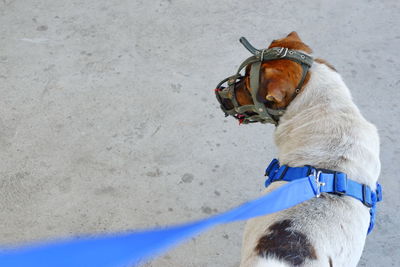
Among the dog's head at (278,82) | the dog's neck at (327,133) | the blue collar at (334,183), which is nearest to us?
the blue collar at (334,183)

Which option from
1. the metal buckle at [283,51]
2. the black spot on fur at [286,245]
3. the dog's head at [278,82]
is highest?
the metal buckle at [283,51]

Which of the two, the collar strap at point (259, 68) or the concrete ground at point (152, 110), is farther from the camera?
the concrete ground at point (152, 110)

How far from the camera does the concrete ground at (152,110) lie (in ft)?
9.93

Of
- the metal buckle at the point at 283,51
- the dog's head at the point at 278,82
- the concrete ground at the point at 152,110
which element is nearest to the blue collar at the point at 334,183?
the dog's head at the point at 278,82

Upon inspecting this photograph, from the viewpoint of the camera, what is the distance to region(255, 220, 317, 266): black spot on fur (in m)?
1.61

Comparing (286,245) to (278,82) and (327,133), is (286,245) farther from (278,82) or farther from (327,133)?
(278,82)

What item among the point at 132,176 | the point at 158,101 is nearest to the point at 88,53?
the point at 158,101

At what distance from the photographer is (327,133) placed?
2.03 metres

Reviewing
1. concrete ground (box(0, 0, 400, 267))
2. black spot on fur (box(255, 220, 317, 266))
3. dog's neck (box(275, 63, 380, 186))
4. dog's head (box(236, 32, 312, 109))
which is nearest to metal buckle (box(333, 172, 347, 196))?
dog's neck (box(275, 63, 380, 186))

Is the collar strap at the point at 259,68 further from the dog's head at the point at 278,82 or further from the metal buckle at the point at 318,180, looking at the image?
the metal buckle at the point at 318,180

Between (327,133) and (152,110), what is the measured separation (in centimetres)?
190

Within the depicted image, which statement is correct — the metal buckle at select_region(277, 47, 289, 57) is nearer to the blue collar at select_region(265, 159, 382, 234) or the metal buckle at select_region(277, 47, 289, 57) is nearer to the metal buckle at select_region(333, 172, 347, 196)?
the blue collar at select_region(265, 159, 382, 234)

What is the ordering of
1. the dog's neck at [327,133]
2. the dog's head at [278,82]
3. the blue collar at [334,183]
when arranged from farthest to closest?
the dog's head at [278,82] → the dog's neck at [327,133] → the blue collar at [334,183]

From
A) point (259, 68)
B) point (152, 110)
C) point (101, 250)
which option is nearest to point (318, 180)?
point (259, 68)
